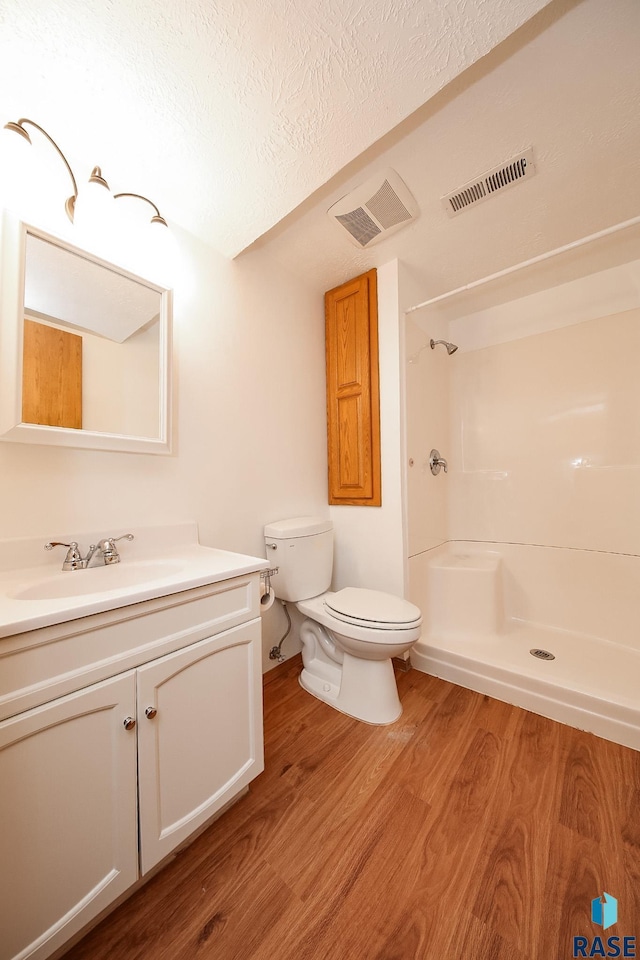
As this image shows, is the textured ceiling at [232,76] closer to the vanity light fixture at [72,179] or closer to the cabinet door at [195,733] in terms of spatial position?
the vanity light fixture at [72,179]

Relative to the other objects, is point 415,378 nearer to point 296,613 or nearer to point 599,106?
point 599,106

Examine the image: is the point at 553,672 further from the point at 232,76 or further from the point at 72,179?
the point at 72,179

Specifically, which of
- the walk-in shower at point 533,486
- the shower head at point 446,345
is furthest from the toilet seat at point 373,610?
the shower head at point 446,345

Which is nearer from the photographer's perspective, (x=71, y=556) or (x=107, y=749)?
(x=107, y=749)

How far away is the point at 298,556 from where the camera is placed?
166 centimetres

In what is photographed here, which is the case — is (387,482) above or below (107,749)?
above

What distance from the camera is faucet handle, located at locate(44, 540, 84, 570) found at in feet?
3.38

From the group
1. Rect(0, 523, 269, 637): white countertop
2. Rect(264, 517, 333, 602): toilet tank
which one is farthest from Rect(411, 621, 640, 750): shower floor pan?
Rect(0, 523, 269, 637): white countertop

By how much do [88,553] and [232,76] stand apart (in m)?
1.47

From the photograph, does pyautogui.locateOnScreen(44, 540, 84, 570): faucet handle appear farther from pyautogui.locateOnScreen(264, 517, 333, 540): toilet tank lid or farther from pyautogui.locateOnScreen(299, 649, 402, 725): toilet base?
pyautogui.locateOnScreen(299, 649, 402, 725): toilet base

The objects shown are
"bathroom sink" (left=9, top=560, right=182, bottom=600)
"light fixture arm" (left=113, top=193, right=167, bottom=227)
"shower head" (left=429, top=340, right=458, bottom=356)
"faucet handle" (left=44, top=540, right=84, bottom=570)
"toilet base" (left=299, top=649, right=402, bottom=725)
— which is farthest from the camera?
"shower head" (left=429, top=340, right=458, bottom=356)

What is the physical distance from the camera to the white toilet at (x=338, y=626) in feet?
4.46

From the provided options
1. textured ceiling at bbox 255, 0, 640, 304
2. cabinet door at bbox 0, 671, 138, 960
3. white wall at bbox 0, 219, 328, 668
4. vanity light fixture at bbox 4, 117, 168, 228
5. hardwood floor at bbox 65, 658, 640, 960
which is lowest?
hardwood floor at bbox 65, 658, 640, 960

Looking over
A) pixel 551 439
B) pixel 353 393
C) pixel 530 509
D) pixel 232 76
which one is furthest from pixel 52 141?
pixel 530 509
